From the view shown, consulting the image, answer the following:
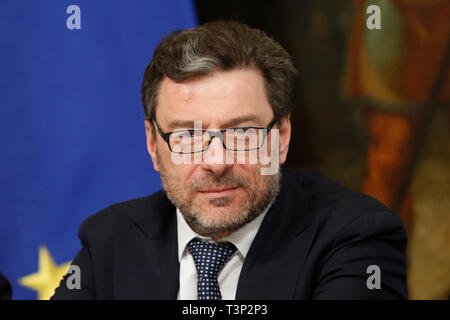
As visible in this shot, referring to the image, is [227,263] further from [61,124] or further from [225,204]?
[61,124]

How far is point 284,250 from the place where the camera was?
1.77 m

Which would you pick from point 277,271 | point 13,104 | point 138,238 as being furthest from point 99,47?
point 277,271

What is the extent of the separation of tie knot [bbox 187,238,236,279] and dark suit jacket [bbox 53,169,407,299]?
0.07 m

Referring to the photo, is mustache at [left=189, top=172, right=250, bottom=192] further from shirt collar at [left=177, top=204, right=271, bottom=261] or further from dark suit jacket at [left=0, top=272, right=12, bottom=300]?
dark suit jacket at [left=0, top=272, right=12, bottom=300]

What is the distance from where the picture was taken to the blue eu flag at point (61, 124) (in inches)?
93.5

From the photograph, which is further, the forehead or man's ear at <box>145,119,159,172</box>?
man's ear at <box>145,119,159,172</box>

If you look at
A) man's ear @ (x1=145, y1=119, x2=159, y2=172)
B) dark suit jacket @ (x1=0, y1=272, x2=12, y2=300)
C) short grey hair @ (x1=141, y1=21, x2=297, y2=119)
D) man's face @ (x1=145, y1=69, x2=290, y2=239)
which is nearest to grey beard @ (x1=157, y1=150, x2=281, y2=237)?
man's face @ (x1=145, y1=69, x2=290, y2=239)

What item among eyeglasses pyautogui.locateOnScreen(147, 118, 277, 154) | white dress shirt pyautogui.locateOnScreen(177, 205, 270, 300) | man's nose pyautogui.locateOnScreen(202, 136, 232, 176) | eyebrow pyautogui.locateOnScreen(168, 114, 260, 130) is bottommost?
white dress shirt pyautogui.locateOnScreen(177, 205, 270, 300)

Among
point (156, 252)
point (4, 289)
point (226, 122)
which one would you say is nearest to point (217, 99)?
point (226, 122)

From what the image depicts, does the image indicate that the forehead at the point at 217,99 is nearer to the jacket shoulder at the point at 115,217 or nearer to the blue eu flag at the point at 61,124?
the jacket shoulder at the point at 115,217

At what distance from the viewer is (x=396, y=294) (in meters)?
1.70

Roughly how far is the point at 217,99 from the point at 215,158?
0.60ft

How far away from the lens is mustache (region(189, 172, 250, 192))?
1.66m

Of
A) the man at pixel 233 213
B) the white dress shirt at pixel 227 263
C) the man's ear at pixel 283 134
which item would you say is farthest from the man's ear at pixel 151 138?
the man's ear at pixel 283 134
